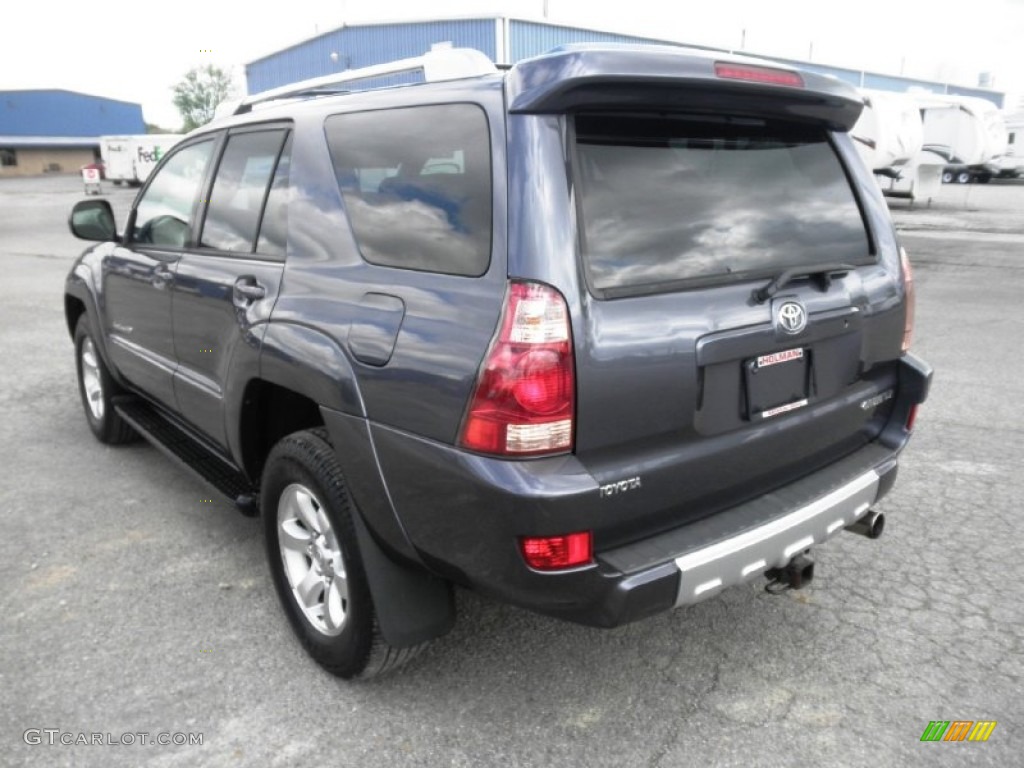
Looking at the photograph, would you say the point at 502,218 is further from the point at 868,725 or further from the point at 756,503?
the point at 868,725

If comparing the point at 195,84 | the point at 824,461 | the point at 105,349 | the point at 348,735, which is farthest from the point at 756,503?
the point at 195,84

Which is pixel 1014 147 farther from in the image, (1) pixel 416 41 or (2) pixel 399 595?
(2) pixel 399 595

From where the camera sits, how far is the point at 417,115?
2.44 metres

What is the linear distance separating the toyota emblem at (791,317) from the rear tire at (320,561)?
4.49 ft

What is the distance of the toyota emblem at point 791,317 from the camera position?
2361 mm

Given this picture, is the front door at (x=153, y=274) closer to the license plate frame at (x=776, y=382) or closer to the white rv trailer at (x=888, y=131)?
the license plate frame at (x=776, y=382)

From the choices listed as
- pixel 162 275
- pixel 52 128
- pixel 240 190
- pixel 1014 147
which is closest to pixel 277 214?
pixel 240 190

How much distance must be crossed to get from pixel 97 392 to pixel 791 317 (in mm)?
4232

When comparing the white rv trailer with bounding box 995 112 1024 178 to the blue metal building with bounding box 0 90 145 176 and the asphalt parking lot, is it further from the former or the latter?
the blue metal building with bounding box 0 90 145 176

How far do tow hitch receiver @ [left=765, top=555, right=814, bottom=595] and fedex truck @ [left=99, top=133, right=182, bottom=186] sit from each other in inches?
1606

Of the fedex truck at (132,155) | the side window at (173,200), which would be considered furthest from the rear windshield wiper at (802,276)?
the fedex truck at (132,155)

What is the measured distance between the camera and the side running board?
327 centimetres

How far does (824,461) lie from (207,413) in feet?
7.75

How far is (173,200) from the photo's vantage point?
12.6ft
